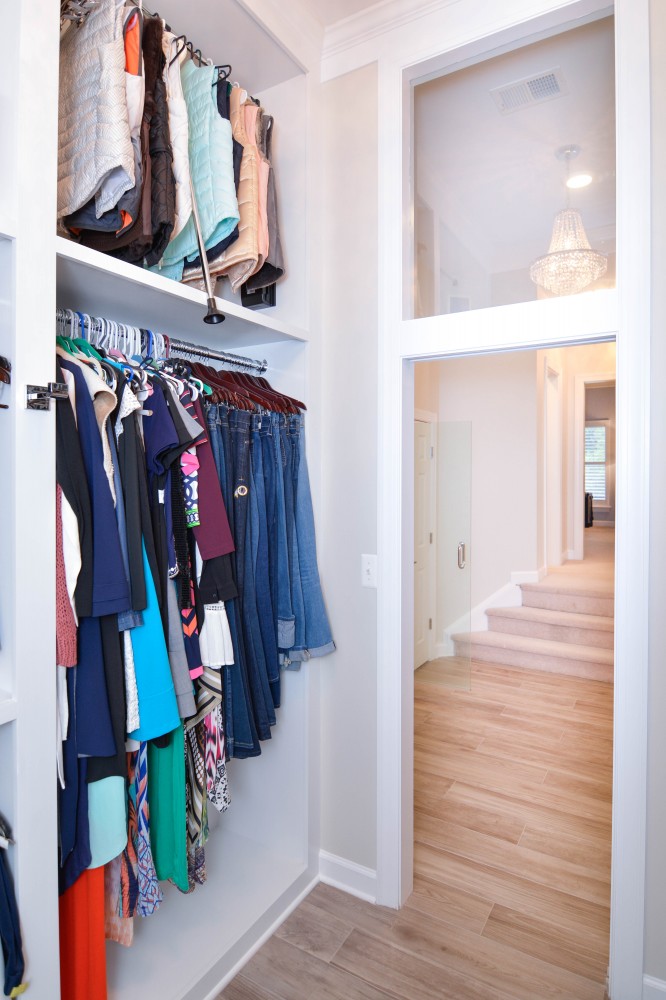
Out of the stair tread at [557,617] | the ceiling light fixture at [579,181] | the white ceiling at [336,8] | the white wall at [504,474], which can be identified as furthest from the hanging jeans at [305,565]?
the stair tread at [557,617]

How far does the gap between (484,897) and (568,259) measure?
2.15m

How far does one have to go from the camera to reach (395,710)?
2.00 meters

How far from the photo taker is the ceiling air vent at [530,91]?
1.80 meters

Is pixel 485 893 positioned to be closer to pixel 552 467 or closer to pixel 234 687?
pixel 234 687

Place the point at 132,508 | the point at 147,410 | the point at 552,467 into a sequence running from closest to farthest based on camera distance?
the point at 132,508 < the point at 147,410 < the point at 552,467

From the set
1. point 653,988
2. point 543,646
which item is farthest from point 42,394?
point 543,646

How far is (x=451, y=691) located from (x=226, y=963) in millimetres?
2501

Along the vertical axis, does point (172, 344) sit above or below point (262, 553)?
above

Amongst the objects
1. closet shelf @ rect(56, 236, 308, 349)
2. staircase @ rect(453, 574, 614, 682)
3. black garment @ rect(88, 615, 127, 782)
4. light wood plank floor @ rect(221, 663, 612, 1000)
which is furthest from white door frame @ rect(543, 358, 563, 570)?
black garment @ rect(88, 615, 127, 782)

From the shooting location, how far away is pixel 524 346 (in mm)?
1781

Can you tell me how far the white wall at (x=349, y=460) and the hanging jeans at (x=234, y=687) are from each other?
426 millimetres

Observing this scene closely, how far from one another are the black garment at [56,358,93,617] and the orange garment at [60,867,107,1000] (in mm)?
640

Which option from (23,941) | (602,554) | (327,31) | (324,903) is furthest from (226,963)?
(602,554)

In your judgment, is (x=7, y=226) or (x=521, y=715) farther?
(x=521, y=715)
